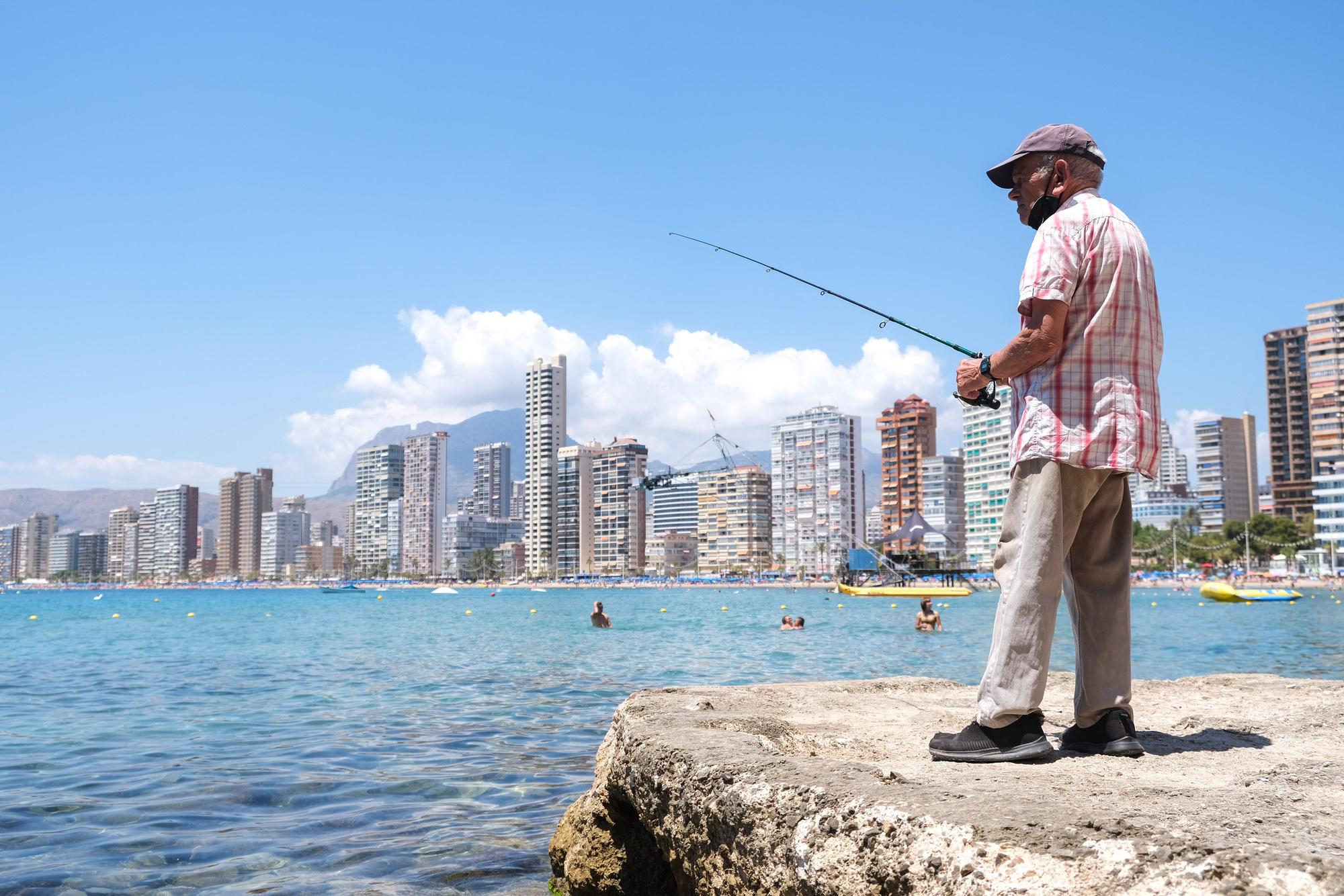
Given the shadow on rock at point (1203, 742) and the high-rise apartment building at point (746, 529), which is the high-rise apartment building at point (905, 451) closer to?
the high-rise apartment building at point (746, 529)

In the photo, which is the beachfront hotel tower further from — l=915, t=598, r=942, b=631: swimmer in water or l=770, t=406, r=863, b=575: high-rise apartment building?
l=915, t=598, r=942, b=631: swimmer in water

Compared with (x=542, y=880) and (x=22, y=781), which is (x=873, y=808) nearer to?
(x=542, y=880)

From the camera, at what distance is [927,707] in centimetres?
498

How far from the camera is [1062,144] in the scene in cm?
354

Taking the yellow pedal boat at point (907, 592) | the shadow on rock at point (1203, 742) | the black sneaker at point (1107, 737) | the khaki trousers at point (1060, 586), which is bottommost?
the yellow pedal boat at point (907, 592)

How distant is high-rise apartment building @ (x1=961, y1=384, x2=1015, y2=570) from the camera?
503ft

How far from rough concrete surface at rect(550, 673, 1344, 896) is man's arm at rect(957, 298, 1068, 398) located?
4.23ft

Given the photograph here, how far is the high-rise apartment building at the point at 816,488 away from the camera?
7052 inches

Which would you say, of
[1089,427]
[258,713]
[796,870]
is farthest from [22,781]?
[1089,427]

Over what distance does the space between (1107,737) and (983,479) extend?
16145 centimetres

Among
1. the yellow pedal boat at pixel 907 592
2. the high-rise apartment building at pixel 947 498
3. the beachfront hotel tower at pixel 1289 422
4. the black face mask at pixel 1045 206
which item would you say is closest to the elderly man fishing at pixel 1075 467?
the black face mask at pixel 1045 206

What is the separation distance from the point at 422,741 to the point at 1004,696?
26.3 feet

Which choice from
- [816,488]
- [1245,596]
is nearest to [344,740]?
[1245,596]

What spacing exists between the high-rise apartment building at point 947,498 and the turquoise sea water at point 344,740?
140137mm
